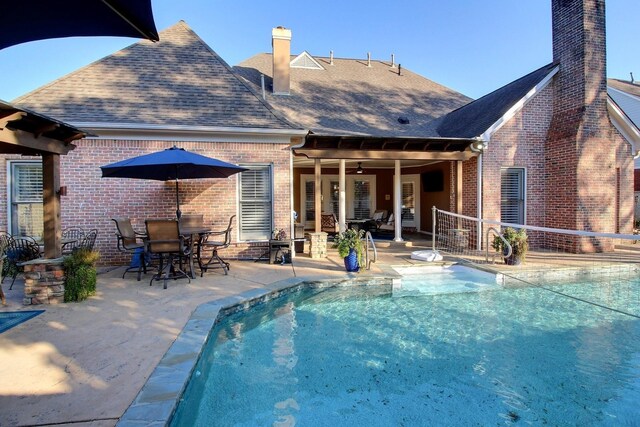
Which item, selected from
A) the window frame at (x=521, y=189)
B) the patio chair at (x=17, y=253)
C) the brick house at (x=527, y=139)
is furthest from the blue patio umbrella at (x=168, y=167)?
the window frame at (x=521, y=189)

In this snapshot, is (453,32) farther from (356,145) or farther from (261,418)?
(261,418)

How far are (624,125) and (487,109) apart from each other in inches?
145

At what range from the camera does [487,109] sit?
36.3 ft

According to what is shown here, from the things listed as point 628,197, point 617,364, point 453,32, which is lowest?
point 617,364

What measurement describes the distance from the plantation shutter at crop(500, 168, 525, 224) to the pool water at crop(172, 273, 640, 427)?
179 inches

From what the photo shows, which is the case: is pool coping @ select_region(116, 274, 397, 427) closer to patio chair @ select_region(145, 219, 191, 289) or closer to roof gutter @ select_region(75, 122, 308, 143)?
patio chair @ select_region(145, 219, 191, 289)

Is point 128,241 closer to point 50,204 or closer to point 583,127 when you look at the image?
point 50,204

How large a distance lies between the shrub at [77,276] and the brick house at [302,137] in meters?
2.97

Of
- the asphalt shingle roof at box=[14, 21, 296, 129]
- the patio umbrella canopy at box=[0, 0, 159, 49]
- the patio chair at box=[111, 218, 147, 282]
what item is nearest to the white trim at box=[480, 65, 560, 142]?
the asphalt shingle roof at box=[14, 21, 296, 129]

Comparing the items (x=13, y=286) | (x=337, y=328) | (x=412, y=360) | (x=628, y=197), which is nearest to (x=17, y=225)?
(x=13, y=286)

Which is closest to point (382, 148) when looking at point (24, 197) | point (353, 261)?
point (353, 261)

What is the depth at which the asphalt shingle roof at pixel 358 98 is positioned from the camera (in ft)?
37.1

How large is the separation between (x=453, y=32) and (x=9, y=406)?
17.3 metres

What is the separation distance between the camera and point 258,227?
28.2 ft
